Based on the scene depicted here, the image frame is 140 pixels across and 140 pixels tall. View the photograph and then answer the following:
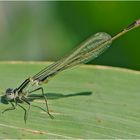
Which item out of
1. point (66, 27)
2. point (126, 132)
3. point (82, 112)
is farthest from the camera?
point (66, 27)

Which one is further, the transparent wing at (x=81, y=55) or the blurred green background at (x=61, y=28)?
the blurred green background at (x=61, y=28)

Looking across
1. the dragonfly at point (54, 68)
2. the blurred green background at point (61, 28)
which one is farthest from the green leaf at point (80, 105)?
the blurred green background at point (61, 28)

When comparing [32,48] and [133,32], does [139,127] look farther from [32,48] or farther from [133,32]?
[32,48]

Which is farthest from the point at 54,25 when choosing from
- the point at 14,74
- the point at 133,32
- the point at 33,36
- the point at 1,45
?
the point at 14,74

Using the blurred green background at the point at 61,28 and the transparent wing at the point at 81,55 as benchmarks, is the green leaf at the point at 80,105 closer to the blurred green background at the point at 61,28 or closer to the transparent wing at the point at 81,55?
the transparent wing at the point at 81,55

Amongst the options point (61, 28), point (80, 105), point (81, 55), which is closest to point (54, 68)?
point (81, 55)

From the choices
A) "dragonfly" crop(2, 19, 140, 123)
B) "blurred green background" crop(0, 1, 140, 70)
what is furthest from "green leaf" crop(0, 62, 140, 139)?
"blurred green background" crop(0, 1, 140, 70)
